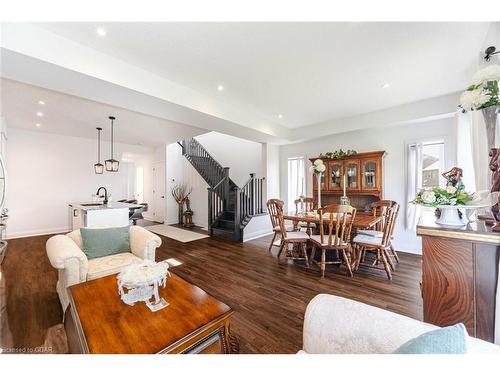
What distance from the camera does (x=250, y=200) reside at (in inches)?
219

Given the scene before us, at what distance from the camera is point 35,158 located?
18.0 feet

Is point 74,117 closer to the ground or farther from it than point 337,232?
farther from it

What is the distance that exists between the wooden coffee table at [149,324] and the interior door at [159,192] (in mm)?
5875

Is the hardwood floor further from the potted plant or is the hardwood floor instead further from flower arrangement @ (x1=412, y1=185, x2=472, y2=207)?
the potted plant

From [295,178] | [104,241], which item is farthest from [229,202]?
[104,241]

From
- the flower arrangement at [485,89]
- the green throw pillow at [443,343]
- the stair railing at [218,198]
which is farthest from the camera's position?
the stair railing at [218,198]

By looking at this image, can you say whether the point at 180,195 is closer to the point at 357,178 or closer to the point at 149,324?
the point at 357,178

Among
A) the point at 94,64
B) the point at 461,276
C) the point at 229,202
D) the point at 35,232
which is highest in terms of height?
the point at 94,64

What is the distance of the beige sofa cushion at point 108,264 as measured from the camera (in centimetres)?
202

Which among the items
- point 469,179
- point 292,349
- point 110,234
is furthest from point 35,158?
point 469,179

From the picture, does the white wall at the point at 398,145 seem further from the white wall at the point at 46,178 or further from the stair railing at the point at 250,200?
the white wall at the point at 46,178

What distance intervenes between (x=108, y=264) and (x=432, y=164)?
212 inches

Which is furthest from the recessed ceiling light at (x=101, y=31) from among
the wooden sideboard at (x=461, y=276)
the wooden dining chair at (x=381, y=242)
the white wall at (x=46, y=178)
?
the white wall at (x=46, y=178)
